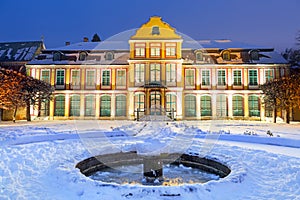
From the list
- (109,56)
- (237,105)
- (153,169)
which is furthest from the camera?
(109,56)

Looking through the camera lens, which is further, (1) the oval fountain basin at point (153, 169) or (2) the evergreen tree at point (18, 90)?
(2) the evergreen tree at point (18, 90)

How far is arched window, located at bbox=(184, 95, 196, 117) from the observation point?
23156 millimetres

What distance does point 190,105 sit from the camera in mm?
Answer: 23266

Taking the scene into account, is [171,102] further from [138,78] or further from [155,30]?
[155,30]

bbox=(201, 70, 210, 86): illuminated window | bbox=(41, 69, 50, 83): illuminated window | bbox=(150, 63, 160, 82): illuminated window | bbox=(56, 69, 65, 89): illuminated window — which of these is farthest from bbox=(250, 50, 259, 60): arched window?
bbox=(41, 69, 50, 83): illuminated window

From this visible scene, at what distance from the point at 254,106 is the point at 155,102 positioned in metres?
9.31

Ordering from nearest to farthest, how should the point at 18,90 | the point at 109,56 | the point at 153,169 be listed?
the point at 153,169 → the point at 18,90 → the point at 109,56

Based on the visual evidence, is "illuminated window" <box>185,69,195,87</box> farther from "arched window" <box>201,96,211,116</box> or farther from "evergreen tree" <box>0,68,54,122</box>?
"evergreen tree" <box>0,68,54,122</box>

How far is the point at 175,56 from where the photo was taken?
870 inches

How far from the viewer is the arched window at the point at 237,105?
23.1 meters

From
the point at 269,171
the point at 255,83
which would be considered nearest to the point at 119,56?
the point at 255,83

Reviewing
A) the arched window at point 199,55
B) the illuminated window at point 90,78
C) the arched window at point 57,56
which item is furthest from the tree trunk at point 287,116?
the arched window at point 57,56

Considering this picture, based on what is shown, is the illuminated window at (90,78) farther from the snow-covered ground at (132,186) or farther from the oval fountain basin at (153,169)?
the oval fountain basin at (153,169)

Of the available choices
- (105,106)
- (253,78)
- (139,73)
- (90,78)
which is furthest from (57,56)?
(253,78)
